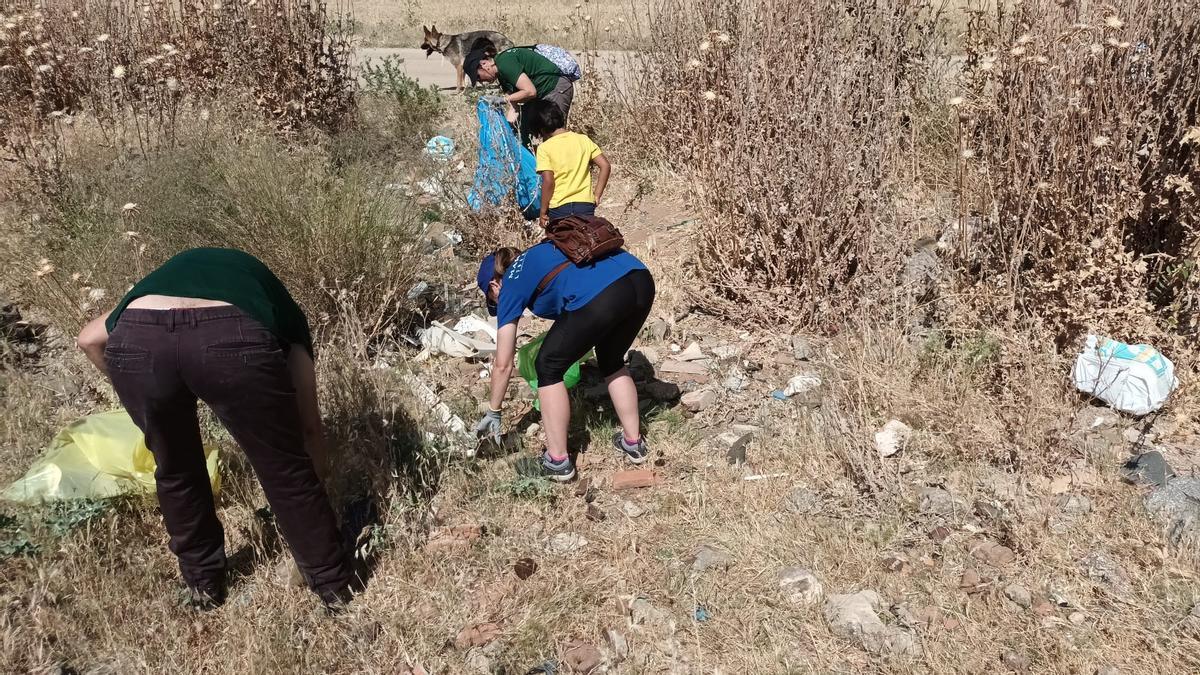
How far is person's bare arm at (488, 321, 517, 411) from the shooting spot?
311 cm

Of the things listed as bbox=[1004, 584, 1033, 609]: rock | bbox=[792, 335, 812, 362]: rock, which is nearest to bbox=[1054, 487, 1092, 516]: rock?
bbox=[1004, 584, 1033, 609]: rock

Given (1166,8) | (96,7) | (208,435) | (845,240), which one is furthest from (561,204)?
(96,7)

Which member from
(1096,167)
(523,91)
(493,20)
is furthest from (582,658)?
(493,20)

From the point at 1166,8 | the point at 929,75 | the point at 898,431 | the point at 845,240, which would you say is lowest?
the point at 898,431

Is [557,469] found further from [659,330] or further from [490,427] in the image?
[659,330]

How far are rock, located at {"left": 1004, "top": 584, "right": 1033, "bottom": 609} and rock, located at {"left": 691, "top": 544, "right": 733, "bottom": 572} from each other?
0.83 meters

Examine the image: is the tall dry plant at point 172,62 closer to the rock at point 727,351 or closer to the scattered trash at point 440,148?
the scattered trash at point 440,148

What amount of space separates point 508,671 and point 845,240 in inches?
110

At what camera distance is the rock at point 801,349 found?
403 centimetres

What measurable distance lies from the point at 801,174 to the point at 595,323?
172 cm

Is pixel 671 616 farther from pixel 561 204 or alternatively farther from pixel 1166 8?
pixel 1166 8

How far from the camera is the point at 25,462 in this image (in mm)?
3275

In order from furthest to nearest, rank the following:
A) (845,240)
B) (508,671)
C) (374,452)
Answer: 1. (845,240)
2. (374,452)
3. (508,671)

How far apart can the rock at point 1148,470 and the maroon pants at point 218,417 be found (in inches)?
105
